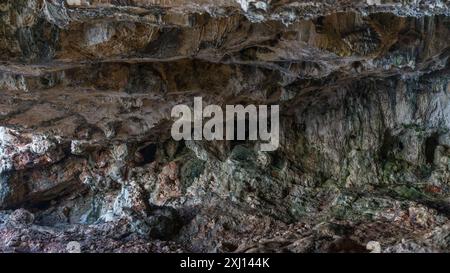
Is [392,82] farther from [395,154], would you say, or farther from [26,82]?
[26,82]

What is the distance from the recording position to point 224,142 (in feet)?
33.7

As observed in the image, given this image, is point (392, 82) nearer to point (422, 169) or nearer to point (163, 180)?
point (422, 169)

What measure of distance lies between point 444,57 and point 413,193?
8.41ft

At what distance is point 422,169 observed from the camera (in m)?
8.65

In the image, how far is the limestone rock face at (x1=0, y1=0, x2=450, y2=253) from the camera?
193 inches

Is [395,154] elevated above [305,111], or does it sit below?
below

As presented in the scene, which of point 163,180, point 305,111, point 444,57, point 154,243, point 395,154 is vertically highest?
point 444,57

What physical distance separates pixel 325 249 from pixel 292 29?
3.24 metres

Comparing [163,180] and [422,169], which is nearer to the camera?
[422,169]

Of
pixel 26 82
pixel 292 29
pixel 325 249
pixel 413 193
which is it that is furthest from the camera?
pixel 413 193

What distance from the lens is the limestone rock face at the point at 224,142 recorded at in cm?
489
